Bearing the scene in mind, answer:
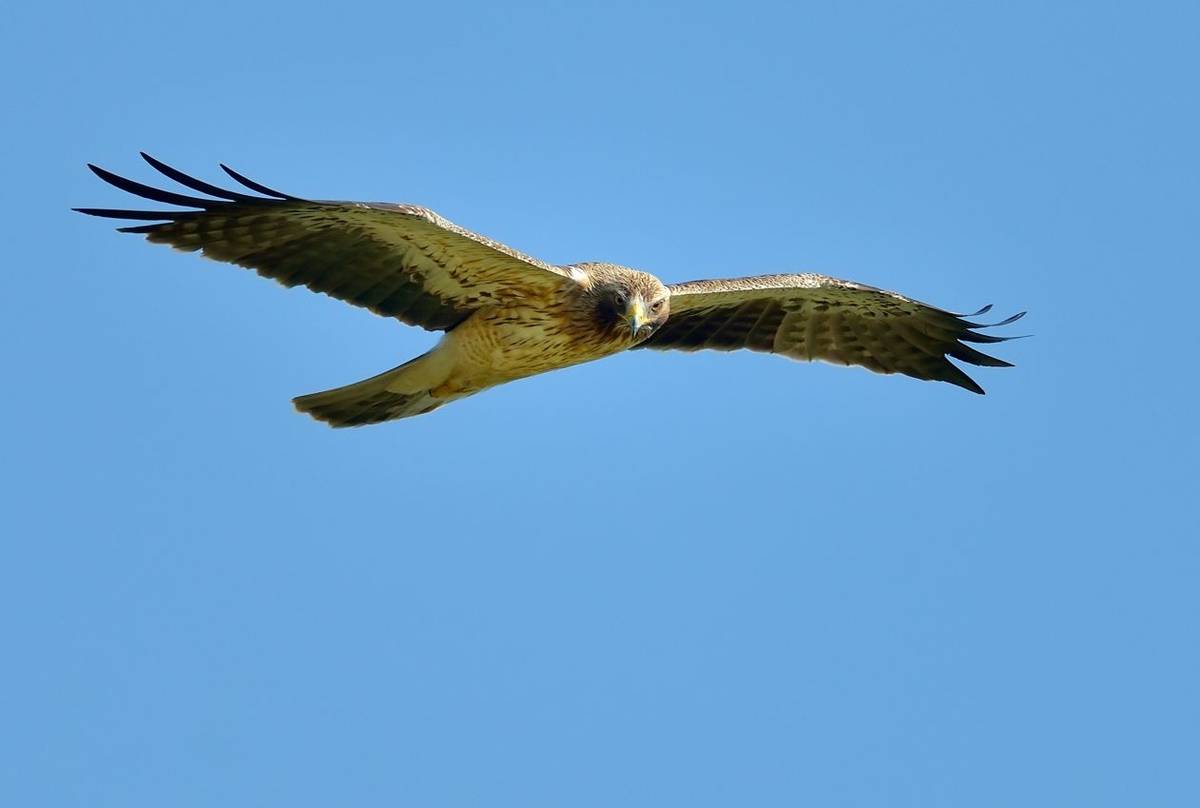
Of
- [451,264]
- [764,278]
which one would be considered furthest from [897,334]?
[451,264]

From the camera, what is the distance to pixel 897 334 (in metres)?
12.9

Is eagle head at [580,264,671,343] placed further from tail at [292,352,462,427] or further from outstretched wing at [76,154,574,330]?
tail at [292,352,462,427]

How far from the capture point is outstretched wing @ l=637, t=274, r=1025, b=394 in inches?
482

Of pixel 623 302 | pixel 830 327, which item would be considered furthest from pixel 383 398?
pixel 830 327

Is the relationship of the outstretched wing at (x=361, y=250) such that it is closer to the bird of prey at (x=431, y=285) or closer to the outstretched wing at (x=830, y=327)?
the bird of prey at (x=431, y=285)

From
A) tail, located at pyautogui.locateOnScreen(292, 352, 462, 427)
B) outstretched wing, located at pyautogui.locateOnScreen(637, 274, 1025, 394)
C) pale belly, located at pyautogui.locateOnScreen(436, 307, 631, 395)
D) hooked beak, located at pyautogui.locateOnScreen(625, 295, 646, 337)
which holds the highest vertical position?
outstretched wing, located at pyautogui.locateOnScreen(637, 274, 1025, 394)

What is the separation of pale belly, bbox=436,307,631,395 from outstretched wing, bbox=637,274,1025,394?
1.31m

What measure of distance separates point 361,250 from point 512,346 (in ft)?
3.62

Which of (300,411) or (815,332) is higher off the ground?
(815,332)

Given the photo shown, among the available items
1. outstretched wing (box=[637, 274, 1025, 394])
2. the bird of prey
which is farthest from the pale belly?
outstretched wing (box=[637, 274, 1025, 394])

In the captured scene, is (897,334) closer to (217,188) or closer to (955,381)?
(955,381)

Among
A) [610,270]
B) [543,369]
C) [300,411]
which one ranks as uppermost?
[610,270]

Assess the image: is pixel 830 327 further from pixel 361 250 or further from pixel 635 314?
pixel 361 250

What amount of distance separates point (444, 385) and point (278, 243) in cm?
147
